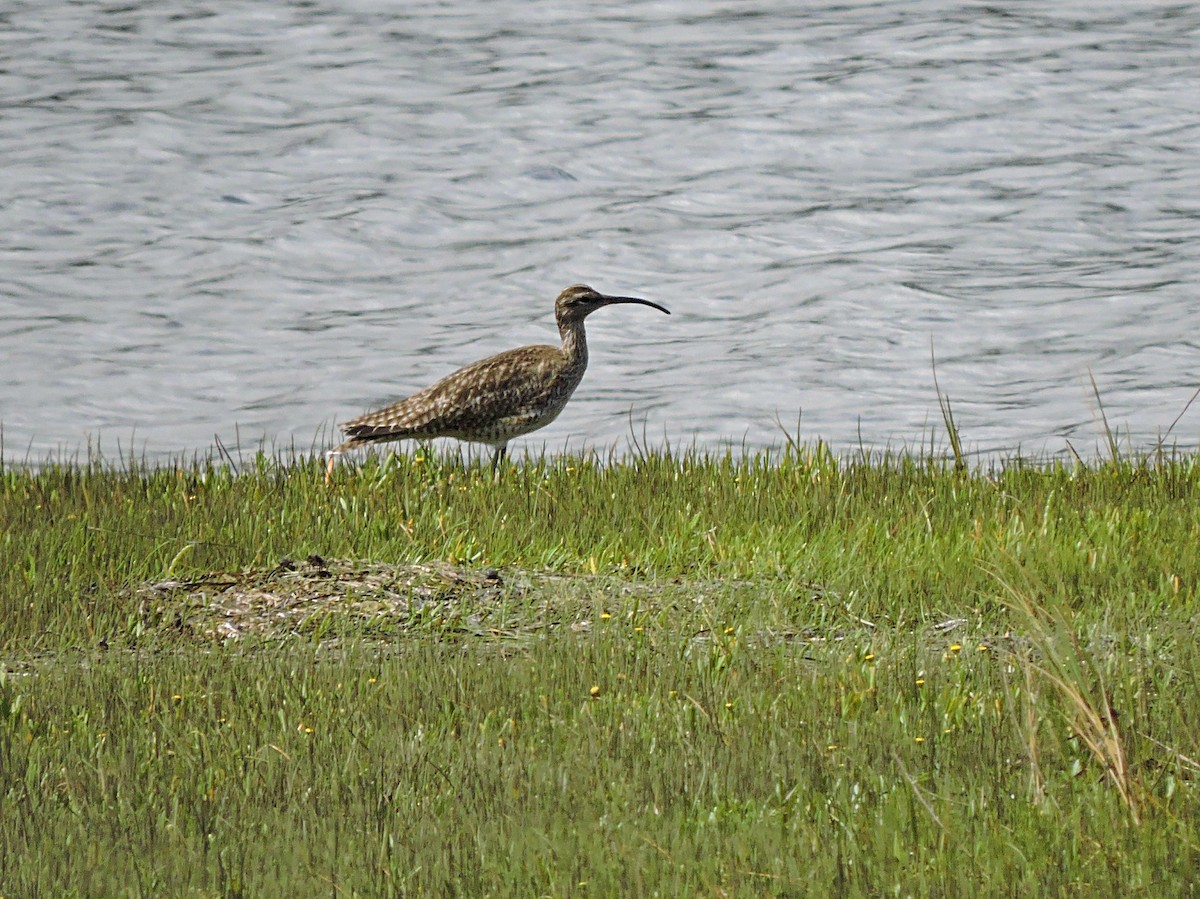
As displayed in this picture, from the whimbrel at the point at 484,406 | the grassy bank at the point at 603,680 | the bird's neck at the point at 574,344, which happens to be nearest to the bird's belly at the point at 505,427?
the whimbrel at the point at 484,406

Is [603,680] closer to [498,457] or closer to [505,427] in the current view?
[498,457]

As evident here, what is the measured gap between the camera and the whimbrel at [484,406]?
12312 mm

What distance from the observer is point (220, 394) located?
2009 cm

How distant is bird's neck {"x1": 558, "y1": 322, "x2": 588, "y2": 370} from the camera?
1293cm

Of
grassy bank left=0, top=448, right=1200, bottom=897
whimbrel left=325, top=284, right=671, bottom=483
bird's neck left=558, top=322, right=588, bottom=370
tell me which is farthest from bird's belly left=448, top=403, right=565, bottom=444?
grassy bank left=0, top=448, right=1200, bottom=897

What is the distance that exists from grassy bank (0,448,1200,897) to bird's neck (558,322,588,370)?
153 centimetres

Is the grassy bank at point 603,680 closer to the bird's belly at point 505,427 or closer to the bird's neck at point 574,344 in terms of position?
the bird's belly at point 505,427

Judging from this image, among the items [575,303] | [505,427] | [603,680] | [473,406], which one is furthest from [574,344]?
[603,680]

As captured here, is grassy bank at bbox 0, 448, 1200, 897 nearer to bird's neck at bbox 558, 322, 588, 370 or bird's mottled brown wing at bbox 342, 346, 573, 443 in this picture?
bird's mottled brown wing at bbox 342, 346, 573, 443

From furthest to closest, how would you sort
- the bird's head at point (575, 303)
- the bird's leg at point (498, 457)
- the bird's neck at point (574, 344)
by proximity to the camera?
the bird's head at point (575, 303) → the bird's neck at point (574, 344) → the bird's leg at point (498, 457)

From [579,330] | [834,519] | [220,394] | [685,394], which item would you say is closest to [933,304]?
[685,394]

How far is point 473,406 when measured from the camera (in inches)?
484

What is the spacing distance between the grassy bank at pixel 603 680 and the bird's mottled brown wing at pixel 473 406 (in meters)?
0.80

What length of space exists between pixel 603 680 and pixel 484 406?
206 inches
